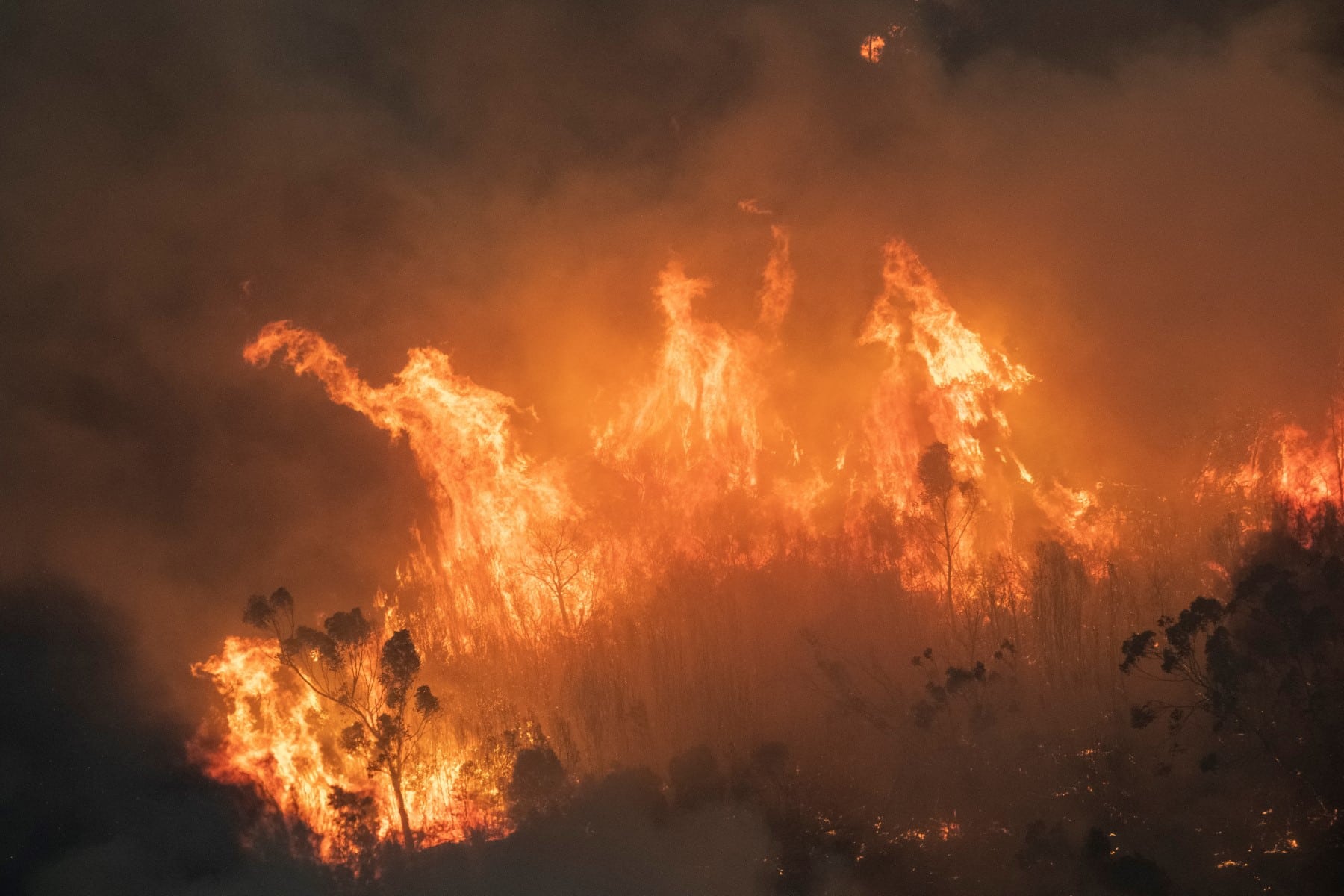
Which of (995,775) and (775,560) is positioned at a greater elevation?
(775,560)

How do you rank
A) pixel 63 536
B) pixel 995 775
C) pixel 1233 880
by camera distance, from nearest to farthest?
pixel 1233 880, pixel 995 775, pixel 63 536

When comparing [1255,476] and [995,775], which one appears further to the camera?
[1255,476]

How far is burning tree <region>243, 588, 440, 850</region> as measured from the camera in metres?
50.6

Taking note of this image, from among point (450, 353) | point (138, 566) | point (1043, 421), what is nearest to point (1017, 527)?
point (1043, 421)

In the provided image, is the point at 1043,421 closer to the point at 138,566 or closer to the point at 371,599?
the point at 371,599

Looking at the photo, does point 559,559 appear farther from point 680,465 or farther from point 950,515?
point 950,515

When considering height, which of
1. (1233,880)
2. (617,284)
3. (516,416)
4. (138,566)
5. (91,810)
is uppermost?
(617,284)

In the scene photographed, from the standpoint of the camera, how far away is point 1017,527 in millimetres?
57625

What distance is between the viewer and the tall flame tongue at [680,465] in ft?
190

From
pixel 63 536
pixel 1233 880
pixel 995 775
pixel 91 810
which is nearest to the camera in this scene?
pixel 1233 880

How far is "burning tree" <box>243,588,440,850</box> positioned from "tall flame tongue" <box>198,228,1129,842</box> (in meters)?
4.61

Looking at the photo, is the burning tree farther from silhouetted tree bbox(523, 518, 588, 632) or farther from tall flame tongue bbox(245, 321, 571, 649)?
silhouetted tree bbox(523, 518, 588, 632)

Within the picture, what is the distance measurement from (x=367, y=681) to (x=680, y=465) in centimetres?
1766

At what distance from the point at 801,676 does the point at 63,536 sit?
3542cm
